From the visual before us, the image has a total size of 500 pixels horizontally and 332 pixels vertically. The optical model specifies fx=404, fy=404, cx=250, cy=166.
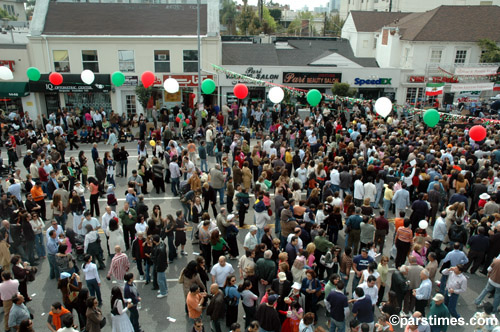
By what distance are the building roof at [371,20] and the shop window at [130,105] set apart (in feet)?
58.4

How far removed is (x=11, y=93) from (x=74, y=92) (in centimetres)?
319

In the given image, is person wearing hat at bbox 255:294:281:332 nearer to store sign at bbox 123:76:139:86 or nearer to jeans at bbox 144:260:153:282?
jeans at bbox 144:260:153:282

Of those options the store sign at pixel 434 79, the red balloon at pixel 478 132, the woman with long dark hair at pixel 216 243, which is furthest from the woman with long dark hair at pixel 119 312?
the store sign at pixel 434 79

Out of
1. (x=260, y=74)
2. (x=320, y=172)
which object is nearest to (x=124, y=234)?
(x=320, y=172)

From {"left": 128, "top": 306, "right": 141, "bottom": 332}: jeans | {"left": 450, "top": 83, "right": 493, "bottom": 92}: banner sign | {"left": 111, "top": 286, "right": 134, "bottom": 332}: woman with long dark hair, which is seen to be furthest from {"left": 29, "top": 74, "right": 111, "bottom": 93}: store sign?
{"left": 450, "top": 83, "right": 493, "bottom": 92}: banner sign

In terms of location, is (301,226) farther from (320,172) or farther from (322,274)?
(320,172)

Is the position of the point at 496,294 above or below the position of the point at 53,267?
above

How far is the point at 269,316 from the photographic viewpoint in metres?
6.38

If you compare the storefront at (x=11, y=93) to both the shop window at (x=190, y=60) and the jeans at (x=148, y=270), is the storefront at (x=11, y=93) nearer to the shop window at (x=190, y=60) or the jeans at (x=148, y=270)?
the shop window at (x=190, y=60)

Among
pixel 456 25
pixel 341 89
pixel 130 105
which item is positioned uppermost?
pixel 456 25

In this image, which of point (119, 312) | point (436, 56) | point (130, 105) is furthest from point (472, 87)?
point (119, 312)

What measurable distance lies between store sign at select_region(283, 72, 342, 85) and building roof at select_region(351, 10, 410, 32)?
7965 millimetres

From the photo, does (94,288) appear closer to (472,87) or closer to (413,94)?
(413,94)

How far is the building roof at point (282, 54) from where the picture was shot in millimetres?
25578
